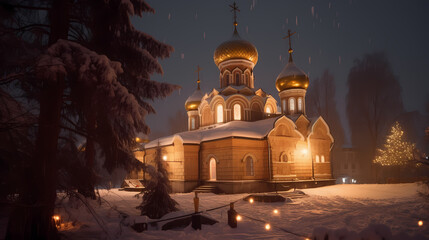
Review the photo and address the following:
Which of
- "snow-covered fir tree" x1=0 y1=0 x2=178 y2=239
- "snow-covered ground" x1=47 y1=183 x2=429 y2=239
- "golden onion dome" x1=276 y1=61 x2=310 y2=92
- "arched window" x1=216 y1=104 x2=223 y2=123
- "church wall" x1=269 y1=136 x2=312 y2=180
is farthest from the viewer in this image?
"golden onion dome" x1=276 y1=61 x2=310 y2=92

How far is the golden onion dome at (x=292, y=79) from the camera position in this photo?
25.1m

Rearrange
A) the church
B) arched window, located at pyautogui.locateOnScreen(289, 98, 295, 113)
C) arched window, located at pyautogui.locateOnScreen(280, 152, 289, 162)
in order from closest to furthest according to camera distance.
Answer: the church, arched window, located at pyautogui.locateOnScreen(280, 152, 289, 162), arched window, located at pyautogui.locateOnScreen(289, 98, 295, 113)

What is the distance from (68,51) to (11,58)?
1147mm

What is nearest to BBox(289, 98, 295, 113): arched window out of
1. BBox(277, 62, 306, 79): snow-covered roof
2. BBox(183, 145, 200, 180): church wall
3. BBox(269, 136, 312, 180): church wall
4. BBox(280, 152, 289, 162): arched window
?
BBox(277, 62, 306, 79): snow-covered roof

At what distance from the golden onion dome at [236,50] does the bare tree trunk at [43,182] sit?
770 inches

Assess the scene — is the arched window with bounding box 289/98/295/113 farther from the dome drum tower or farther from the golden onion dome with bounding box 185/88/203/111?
the golden onion dome with bounding box 185/88/203/111

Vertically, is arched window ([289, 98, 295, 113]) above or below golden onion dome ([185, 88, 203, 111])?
below

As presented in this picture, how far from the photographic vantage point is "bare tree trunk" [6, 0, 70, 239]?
18.5 ft

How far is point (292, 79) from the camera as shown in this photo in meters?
25.1

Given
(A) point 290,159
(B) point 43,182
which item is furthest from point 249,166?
(B) point 43,182

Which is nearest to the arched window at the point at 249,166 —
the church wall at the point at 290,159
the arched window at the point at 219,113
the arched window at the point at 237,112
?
the church wall at the point at 290,159

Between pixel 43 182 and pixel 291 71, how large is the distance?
74.0 ft

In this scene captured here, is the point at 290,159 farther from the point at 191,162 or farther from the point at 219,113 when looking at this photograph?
the point at 191,162

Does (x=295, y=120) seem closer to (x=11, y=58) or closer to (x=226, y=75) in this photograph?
(x=226, y=75)
